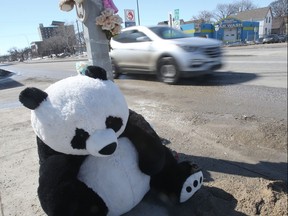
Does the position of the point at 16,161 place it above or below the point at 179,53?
below

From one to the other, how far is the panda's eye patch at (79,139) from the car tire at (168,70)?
2.93 m

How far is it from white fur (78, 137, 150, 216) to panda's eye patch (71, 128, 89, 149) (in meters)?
0.19

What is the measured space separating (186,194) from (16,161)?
77.4 inches

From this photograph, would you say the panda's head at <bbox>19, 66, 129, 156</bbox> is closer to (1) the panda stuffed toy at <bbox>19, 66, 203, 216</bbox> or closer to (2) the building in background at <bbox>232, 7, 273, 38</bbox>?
(1) the panda stuffed toy at <bbox>19, 66, 203, 216</bbox>

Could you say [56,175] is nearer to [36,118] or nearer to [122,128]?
[36,118]

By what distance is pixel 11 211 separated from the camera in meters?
2.09

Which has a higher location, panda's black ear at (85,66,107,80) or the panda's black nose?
panda's black ear at (85,66,107,80)

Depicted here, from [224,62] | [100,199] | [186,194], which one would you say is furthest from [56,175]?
[224,62]

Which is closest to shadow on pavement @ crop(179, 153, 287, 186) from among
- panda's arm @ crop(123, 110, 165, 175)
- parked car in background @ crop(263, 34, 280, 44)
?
panda's arm @ crop(123, 110, 165, 175)

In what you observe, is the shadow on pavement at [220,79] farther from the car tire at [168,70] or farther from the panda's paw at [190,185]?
the panda's paw at [190,185]

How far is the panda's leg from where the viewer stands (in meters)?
1.82

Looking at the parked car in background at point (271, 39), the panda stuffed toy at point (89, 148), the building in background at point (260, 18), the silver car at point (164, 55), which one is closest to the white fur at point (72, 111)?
the panda stuffed toy at point (89, 148)

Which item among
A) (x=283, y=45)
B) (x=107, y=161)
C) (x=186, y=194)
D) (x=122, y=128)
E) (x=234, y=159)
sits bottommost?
(x=234, y=159)

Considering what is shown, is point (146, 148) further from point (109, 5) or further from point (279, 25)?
point (279, 25)
